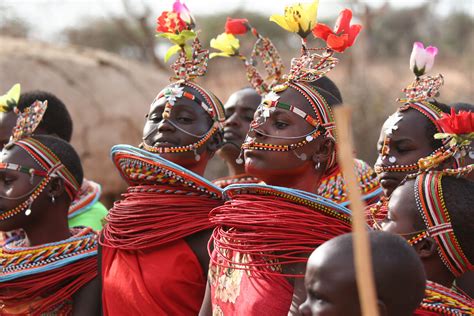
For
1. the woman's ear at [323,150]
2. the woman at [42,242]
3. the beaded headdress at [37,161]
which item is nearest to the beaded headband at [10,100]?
the beaded headdress at [37,161]

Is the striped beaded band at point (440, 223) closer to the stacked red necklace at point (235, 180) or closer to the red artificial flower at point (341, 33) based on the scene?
the red artificial flower at point (341, 33)

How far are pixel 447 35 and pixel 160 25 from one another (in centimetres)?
2356

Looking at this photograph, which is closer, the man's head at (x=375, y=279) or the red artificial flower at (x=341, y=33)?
the man's head at (x=375, y=279)

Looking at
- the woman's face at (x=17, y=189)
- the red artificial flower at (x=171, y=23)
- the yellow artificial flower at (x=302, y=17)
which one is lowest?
the woman's face at (x=17, y=189)

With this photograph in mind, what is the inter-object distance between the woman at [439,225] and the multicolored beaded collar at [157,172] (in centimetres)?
118

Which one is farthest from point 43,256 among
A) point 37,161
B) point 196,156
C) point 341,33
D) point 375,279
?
point 375,279

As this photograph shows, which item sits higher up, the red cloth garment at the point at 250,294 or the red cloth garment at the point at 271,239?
the red cloth garment at the point at 271,239

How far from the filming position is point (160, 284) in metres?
3.76

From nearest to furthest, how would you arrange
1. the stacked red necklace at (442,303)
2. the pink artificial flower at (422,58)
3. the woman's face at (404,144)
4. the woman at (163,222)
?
the stacked red necklace at (442,303)
the woman's face at (404,144)
the pink artificial flower at (422,58)
the woman at (163,222)

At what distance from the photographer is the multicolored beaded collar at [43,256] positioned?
3.95 metres

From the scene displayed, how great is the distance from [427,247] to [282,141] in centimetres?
77

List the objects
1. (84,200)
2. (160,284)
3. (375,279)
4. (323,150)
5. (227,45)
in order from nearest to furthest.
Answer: (375,279), (323,150), (160,284), (227,45), (84,200)

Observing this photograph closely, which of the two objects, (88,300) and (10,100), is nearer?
(88,300)

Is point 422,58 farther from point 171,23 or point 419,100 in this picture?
point 171,23
